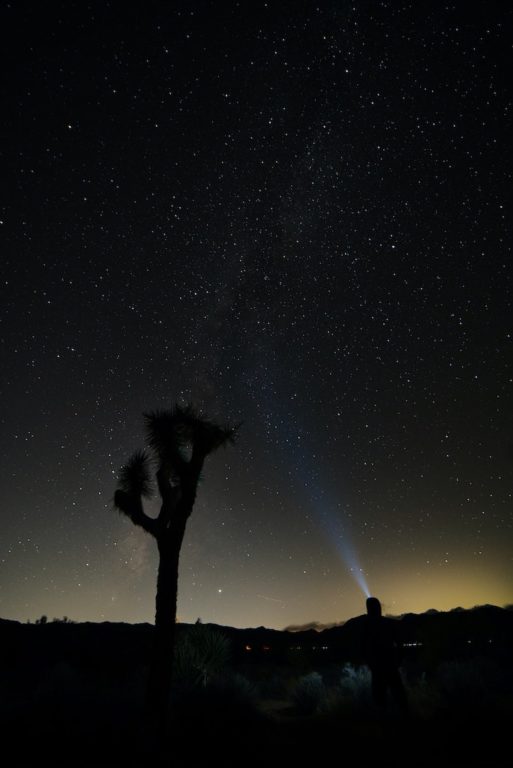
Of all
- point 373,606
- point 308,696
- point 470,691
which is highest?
point 373,606

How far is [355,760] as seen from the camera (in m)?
5.52

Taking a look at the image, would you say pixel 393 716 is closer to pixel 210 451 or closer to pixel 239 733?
pixel 239 733

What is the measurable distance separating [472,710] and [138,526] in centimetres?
629

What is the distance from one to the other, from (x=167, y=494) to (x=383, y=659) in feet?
15.8

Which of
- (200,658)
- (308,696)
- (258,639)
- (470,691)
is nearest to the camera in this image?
(470,691)

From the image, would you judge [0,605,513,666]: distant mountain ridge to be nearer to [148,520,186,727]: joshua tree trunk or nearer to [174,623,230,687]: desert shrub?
[174,623,230,687]: desert shrub

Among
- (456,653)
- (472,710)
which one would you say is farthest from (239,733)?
(456,653)

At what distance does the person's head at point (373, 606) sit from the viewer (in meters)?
7.71

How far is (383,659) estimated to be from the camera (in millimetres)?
7320

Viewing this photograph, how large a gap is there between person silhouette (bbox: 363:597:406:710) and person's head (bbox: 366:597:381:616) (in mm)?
105

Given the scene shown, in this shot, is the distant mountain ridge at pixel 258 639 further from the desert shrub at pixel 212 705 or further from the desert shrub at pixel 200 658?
the desert shrub at pixel 212 705

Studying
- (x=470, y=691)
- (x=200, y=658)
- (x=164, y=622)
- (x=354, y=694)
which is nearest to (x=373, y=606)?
(x=470, y=691)

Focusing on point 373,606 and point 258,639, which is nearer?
point 373,606

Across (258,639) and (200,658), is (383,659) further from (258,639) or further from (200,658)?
(258,639)
